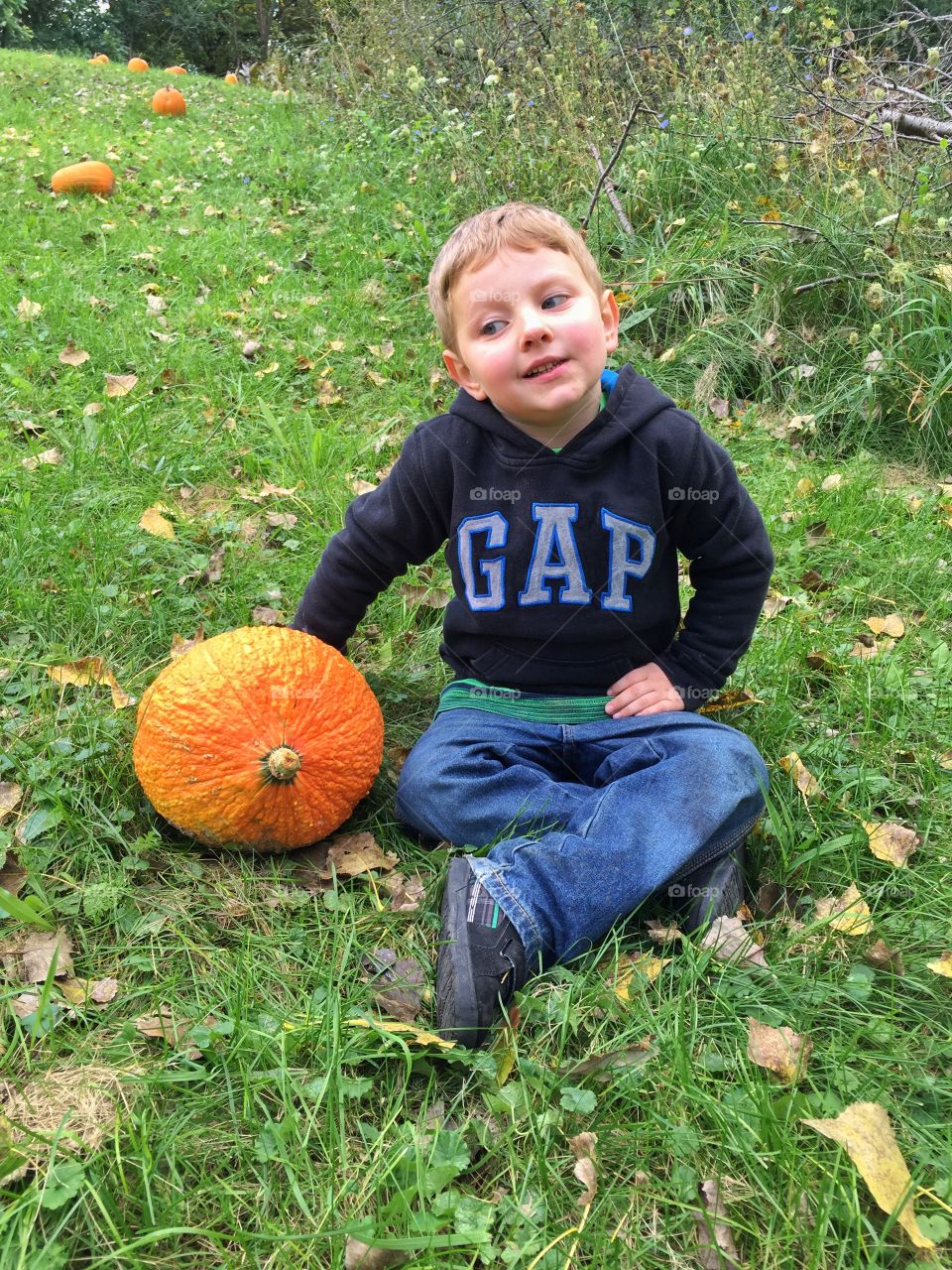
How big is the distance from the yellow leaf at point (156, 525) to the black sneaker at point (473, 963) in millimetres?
1806

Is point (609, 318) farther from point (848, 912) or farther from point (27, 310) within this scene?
point (27, 310)

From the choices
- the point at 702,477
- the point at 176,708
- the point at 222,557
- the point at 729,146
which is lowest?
the point at 222,557

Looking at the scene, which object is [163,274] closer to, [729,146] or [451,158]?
[451,158]

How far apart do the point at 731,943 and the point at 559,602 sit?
2.87 ft

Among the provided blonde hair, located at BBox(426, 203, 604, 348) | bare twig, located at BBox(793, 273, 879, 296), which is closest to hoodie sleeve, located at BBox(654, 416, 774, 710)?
blonde hair, located at BBox(426, 203, 604, 348)

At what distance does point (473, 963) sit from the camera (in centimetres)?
179

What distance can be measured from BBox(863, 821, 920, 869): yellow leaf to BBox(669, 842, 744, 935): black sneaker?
1.18 ft

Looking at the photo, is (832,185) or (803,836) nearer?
(803,836)

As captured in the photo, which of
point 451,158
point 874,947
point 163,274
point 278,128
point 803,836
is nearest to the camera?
point 874,947

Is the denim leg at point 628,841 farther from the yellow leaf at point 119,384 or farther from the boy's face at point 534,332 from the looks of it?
the yellow leaf at point 119,384

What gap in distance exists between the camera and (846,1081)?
1606 millimetres

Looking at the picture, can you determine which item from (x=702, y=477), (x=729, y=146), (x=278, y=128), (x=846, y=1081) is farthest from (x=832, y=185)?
(x=278, y=128)

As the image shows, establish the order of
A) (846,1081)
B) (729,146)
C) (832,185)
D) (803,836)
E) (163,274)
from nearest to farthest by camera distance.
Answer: (846,1081), (803,836), (832,185), (729,146), (163,274)

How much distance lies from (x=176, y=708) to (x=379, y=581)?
27.2 inches
